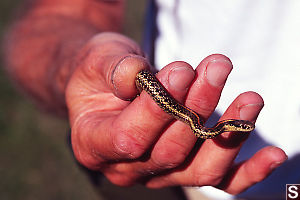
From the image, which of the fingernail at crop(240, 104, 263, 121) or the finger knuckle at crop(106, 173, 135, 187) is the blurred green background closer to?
the finger knuckle at crop(106, 173, 135, 187)

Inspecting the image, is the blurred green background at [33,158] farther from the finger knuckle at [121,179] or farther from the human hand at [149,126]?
the human hand at [149,126]

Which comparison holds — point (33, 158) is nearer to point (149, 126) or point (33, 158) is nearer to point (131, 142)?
point (131, 142)

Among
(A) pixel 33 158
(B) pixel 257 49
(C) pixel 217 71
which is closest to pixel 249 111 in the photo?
(C) pixel 217 71

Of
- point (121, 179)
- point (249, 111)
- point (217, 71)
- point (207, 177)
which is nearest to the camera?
point (217, 71)

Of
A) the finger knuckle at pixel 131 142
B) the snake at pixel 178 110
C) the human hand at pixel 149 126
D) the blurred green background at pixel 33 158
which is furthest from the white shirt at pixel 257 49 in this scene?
the blurred green background at pixel 33 158

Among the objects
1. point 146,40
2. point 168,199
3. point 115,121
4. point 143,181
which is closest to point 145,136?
point 115,121

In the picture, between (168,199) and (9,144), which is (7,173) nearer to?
(9,144)

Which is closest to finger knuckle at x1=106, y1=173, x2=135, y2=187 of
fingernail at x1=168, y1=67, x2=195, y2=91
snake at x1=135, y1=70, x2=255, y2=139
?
snake at x1=135, y1=70, x2=255, y2=139
